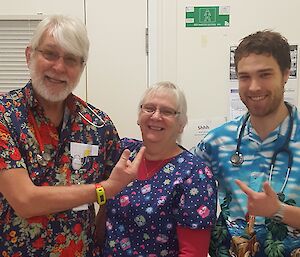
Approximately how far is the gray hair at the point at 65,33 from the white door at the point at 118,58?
83cm

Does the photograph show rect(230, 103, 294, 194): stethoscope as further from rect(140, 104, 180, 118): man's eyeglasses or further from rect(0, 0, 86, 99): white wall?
rect(0, 0, 86, 99): white wall

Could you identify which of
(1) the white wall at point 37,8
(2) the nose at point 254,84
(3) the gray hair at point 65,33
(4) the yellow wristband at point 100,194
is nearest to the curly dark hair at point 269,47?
(2) the nose at point 254,84

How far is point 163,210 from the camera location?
61.2 inches

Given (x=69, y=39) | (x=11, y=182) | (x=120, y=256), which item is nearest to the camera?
(x=11, y=182)

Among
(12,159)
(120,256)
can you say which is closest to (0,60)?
(12,159)

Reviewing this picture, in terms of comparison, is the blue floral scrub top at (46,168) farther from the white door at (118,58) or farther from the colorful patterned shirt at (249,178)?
the white door at (118,58)

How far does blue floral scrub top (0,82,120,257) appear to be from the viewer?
1426 mm

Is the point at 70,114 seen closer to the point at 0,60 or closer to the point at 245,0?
the point at 0,60

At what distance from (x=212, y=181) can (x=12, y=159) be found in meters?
0.73

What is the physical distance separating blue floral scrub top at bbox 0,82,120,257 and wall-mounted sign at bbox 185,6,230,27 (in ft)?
3.22

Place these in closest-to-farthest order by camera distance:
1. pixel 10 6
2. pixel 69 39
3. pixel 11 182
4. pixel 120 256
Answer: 1. pixel 11 182
2. pixel 69 39
3. pixel 120 256
4. pixel 10 6

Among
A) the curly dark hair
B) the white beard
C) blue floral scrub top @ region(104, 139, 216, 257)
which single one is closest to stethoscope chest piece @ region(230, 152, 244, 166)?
blue floral scrub top @ region(104, 139, 216, 257)

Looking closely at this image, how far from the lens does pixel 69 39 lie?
147cm

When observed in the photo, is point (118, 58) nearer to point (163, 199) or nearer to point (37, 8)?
point (37, 8)
